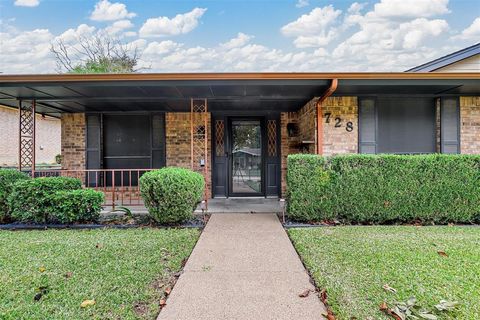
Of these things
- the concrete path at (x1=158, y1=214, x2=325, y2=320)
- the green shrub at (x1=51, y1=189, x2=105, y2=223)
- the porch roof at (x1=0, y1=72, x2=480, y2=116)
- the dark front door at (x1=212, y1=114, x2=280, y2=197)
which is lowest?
the concrete path at (x1=158, y1=214, x2=325, y2=320)

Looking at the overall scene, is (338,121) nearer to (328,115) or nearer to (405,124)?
(328,115)

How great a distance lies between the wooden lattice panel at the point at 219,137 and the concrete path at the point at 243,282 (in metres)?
3.49

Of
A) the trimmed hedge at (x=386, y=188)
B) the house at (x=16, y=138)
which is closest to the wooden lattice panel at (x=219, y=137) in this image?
the trimmed hedge at (x=386, y=188)

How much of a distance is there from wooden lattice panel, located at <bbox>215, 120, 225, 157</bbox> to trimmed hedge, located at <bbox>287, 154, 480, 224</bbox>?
294 centimetres

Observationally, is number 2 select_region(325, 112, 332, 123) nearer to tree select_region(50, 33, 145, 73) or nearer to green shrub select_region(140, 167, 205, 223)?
green shrub select_region(140, 167, 205, 223)

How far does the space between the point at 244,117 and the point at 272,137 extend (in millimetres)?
950

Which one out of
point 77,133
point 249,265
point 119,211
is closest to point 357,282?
point 249,265

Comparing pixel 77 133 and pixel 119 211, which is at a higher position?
pixel 77 133

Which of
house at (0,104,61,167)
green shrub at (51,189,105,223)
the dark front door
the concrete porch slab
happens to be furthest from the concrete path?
house at (0,104,61,167)

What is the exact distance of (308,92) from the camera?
201 inches

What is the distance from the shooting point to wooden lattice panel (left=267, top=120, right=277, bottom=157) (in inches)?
277

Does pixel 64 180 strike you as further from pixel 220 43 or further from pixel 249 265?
pixel 220 43

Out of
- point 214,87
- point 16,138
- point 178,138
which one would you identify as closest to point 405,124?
point 214,87

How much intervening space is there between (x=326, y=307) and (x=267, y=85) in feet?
12.0
